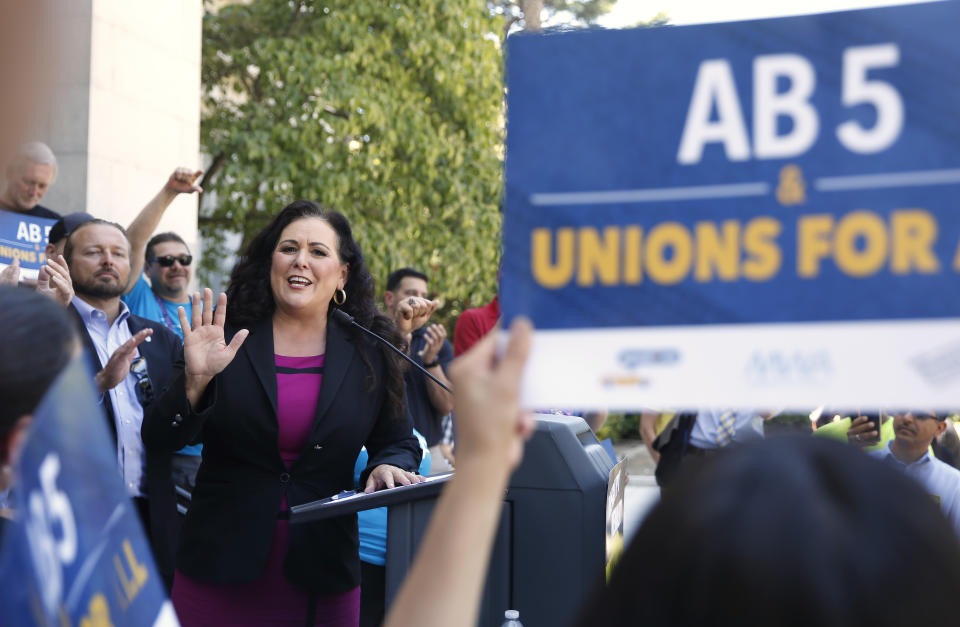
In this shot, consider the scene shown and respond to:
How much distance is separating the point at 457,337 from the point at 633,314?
418cm

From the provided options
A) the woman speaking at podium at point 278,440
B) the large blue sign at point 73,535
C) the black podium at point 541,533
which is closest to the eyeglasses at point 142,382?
the woman speaking at podium at point 278,440

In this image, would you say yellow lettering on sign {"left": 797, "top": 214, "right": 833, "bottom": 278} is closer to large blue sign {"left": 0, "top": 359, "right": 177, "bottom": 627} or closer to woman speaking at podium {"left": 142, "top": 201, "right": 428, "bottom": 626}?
A: large blue sign {"left": 0, "top": 359, "right": 177, "bottom": 627}

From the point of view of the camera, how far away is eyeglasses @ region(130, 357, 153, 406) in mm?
3666

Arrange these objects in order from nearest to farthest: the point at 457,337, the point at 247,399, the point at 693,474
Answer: the point at 693,474 < the point at 247,399 < the point at 457,337

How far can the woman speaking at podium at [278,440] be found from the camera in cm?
272

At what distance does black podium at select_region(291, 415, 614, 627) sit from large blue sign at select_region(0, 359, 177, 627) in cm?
121

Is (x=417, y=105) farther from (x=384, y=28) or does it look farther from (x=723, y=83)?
(x=723, y=83)

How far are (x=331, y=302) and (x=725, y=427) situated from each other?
312 cm

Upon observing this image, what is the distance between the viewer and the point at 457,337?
5.52 m

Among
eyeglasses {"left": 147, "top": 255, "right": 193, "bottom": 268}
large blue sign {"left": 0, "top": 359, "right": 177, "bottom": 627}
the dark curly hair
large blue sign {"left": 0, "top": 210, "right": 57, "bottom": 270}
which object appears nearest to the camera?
large blue sign {"left": 0, "top": 359, "right": 177, "bottom": 627}

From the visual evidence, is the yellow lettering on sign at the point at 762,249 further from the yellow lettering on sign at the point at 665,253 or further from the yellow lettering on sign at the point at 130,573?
the yellow lettering on sign at the point at 130,573

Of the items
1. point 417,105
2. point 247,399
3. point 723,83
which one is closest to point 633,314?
point 723,83

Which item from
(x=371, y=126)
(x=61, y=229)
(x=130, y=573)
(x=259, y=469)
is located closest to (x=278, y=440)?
(x=259, y=469)

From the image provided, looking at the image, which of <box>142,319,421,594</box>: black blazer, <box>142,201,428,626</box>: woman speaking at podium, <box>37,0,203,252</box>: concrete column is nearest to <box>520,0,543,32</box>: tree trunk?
<box>37,0,203,252</box>: concrete column
